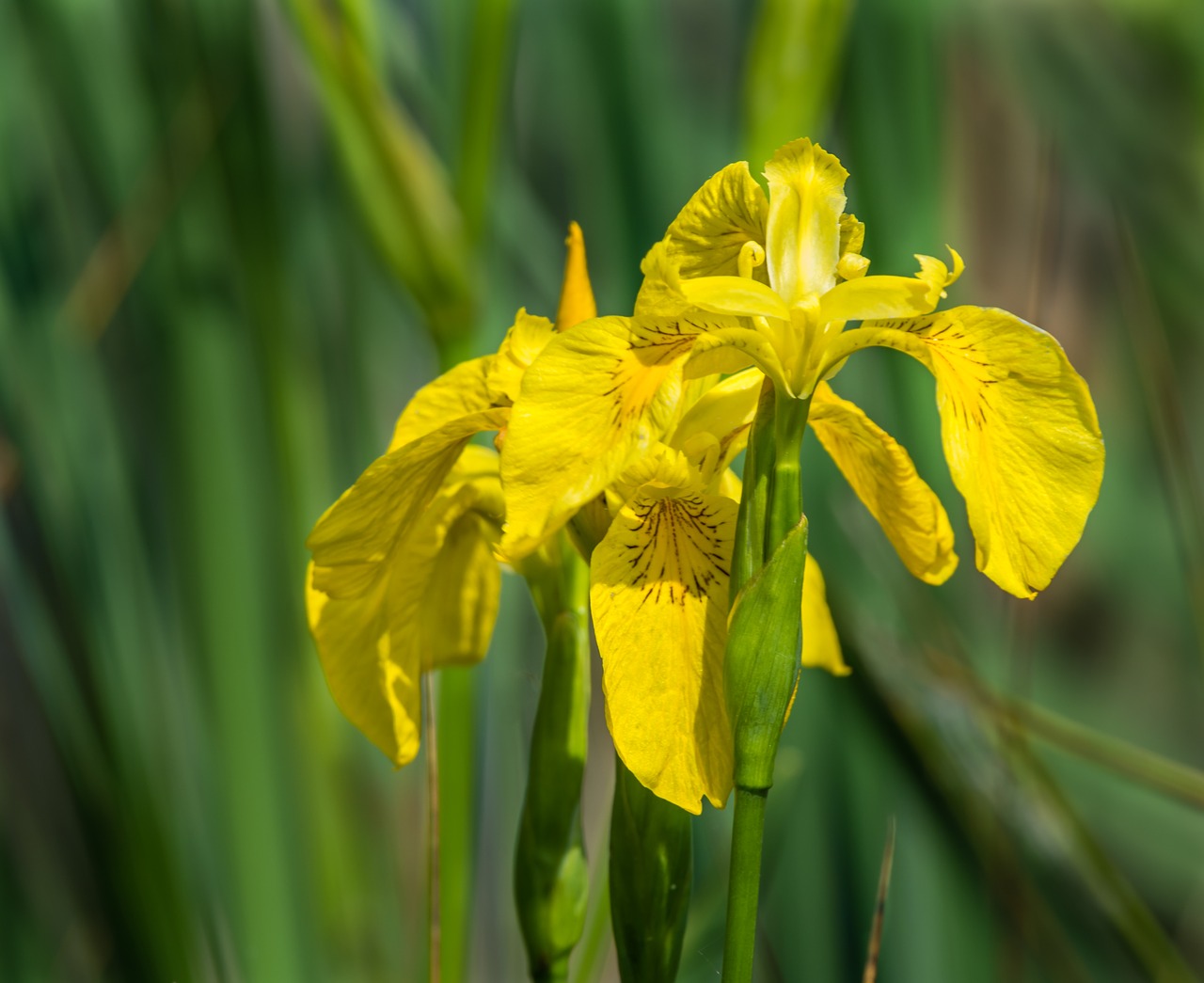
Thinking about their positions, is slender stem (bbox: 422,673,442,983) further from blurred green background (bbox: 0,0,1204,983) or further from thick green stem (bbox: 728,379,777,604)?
thick green stem (bbox: 728,379,777,604)

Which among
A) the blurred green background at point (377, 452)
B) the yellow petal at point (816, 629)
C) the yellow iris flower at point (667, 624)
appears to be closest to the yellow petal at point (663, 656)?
the yellow iris flower at point (667, 624)

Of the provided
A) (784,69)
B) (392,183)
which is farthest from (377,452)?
(784,69)

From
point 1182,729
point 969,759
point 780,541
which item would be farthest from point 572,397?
point 1182,729

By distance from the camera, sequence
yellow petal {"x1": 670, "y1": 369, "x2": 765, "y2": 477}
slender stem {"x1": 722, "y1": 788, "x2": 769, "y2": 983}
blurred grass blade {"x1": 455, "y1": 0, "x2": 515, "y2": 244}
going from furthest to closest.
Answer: blurred grass blade {"x1": 455, "y1": 0, "x2": 515, "y2": 244}, yellow petal {"x1": 670, "y1": 369, "x2": 765, "y2": 477}, slender stem {"x1": 722, "y1": 788, "x2": 769, "y2": 983}

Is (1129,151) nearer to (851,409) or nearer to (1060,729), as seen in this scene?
(1060,729)

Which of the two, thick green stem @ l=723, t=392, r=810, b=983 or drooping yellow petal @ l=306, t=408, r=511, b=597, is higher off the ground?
drooping yellow petal @ l=306, t=408, r=511, b=597

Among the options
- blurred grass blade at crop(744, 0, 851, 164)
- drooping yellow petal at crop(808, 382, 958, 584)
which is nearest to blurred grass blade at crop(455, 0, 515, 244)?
blurred grass blade at crop(744, 0, 851, 164)
